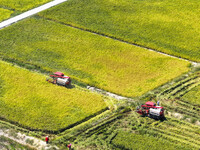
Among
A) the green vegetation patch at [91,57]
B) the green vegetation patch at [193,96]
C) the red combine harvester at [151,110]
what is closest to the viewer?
the red combine harvester at [151,110]

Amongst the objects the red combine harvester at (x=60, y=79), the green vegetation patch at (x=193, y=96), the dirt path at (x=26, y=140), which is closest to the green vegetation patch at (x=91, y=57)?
the red combine harvester at (x=60, y=79)

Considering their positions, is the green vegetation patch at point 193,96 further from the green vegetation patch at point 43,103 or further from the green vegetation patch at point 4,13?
the green vegetation patch at point 4,13

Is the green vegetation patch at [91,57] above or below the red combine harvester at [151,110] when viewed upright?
above

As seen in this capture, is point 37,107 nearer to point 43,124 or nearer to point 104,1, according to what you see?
point 43,124

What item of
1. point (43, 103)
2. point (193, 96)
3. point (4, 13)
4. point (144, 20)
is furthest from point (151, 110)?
point (4, 13)

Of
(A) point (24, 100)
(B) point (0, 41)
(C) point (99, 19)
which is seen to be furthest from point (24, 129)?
(C) point (99, 19)

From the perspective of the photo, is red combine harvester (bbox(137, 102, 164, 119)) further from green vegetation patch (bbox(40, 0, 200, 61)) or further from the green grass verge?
green vegetation patch (bbox(40, 0, 200, 61))

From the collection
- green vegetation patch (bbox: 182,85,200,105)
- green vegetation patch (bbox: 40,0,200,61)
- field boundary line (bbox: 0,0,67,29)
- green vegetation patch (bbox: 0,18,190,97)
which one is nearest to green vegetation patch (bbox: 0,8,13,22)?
field boundary line (bbox: 0,0,67,29)
